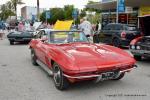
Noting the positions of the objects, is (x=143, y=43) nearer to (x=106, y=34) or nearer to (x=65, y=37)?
(x=65, y=37)

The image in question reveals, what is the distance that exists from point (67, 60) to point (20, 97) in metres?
1.25

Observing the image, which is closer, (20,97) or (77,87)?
(20,97)

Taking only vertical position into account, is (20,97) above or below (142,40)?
below

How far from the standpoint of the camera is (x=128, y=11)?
31641mm

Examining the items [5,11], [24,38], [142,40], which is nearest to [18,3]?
[5,11]

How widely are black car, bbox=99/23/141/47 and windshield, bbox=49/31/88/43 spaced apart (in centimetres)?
756

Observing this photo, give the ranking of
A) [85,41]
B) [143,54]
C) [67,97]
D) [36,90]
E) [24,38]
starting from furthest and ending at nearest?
1. [24,38]
2. [143,54]
3. [85,41]
4. [36,90]
5. [67,97]

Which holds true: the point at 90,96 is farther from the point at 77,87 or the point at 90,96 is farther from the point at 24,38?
the point at 24,38

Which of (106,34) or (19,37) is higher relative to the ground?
(106,34)

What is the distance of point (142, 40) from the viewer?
11047mm

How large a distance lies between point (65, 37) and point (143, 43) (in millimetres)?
3524

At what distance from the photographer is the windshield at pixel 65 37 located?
8.37 m

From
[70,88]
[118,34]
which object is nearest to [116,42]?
[118,34]

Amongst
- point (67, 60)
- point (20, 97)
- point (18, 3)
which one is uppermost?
point (18, 3)
